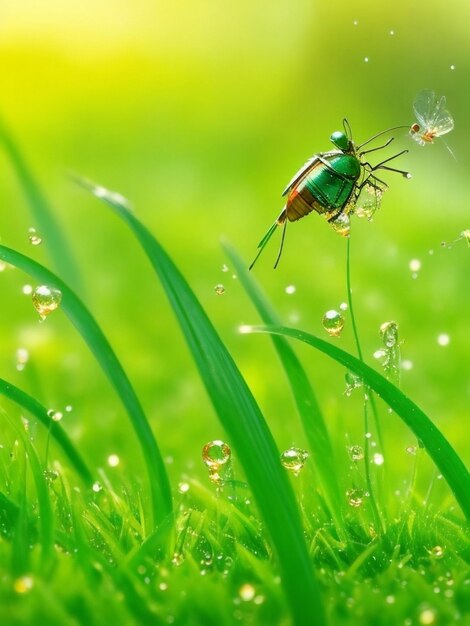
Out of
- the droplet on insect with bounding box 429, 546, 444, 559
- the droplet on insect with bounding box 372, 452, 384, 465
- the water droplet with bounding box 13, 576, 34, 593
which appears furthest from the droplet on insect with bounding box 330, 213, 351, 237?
the water droplet with bounding box 13, 576, 34, 593

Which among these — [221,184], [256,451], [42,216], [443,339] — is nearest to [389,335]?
[256,451]

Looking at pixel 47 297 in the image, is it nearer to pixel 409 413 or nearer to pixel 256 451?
pixel 256 451

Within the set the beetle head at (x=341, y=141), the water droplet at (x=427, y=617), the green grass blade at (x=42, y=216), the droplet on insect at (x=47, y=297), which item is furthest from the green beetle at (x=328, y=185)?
the green grass blade at (x=42, y=216)

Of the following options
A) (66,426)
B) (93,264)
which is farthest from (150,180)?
(66,426)

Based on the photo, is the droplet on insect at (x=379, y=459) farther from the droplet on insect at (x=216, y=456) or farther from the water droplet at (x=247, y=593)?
the water droplet at (x=247, y=593)

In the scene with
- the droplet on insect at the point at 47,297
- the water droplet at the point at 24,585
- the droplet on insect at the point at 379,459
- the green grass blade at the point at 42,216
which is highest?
the green grass blade at the point at 42,216

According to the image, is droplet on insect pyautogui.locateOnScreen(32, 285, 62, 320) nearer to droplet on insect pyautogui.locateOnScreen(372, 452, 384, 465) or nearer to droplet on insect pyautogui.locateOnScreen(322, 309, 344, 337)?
droplet on insect pyautogui.locateOnScreen(322, 309, 344, 337)
